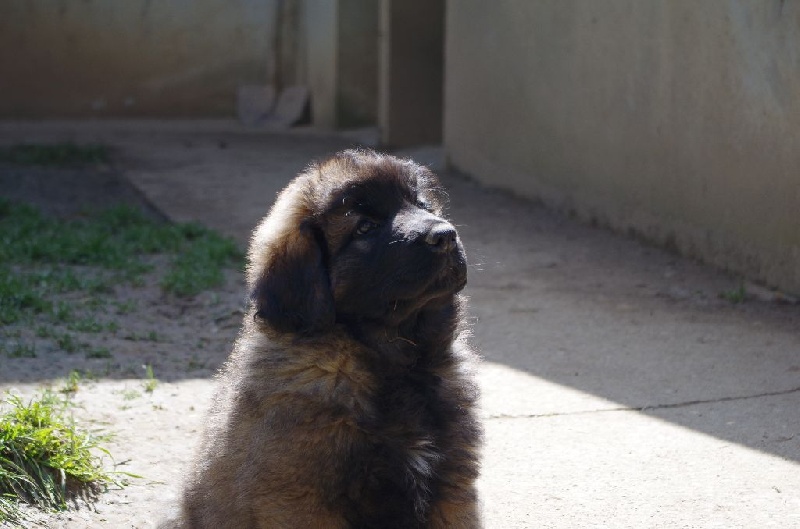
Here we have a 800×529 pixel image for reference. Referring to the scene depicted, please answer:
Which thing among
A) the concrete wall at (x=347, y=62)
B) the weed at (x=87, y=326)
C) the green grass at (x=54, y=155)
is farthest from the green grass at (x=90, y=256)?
the concrete wall at (x=347, y=62)

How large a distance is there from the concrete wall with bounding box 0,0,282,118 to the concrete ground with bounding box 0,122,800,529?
19.9 feet

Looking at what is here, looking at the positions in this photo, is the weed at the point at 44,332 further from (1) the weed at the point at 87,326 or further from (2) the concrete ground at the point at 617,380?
(2) the concrete ground at the point at 617,380

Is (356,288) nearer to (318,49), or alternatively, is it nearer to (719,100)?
(719,100)

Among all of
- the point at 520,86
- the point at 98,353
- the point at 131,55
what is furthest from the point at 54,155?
the point at 98,353

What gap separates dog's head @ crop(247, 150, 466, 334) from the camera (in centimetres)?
324

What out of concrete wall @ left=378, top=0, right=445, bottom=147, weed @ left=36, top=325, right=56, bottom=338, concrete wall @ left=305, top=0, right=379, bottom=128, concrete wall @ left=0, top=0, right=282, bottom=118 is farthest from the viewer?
concrete wall @ left=0, top=0, right=282, bottom=118

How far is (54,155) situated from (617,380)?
794cm

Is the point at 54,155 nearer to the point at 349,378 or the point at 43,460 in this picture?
the point at 43,460

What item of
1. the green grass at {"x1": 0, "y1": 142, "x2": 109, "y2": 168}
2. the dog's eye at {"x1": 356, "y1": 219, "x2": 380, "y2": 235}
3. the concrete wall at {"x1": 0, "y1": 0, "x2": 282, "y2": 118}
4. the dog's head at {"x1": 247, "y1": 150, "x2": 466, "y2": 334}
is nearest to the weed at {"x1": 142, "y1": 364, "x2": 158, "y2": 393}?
the dog's head at {"x1": 247, "y1": 150, "x2": 466, "y2": 334}

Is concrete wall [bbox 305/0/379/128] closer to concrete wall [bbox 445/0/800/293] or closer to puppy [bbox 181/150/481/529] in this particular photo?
concrete wall [bbox 445/0/800/293]

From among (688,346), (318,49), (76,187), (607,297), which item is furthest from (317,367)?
(318,49)

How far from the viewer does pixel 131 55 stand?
1513 centimetres

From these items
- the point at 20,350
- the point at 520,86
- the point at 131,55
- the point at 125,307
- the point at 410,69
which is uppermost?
the point at 520,86

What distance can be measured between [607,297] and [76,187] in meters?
5.61
